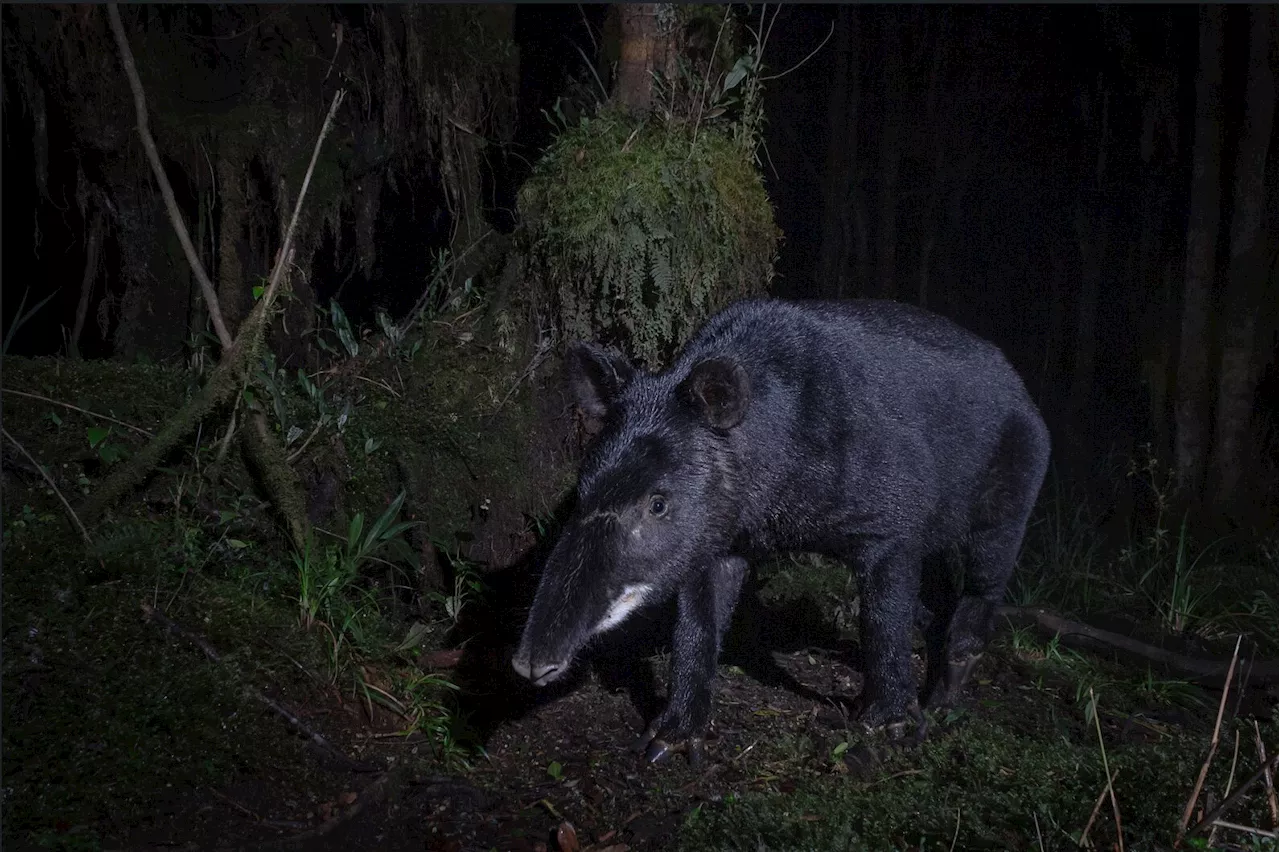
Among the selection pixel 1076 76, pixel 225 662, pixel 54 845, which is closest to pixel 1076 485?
pixel 1076 76

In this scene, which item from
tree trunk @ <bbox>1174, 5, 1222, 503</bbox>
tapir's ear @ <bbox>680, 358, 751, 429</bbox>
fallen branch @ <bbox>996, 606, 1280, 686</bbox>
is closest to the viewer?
tapir's ear @ <bbox>680, 358, 751, 429</bbox>

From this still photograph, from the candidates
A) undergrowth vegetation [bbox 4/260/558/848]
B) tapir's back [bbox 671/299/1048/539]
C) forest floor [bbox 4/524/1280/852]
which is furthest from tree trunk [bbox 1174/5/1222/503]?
undergrowth vegetation [bbox 4/260/558/848]

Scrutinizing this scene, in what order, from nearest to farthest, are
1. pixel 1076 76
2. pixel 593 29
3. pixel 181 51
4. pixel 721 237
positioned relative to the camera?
1. pixel 721 237
2. pixel 593 29
3. pixel 181 51
4. pixel 1076 76

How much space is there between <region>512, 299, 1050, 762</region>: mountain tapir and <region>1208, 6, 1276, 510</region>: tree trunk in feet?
13.8

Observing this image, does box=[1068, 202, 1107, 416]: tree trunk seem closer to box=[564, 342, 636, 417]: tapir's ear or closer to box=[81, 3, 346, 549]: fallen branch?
box=[564, 342, 636, 417]: tapir's ear

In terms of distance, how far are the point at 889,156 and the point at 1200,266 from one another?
3896mm

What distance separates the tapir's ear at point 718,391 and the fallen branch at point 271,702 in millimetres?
1905

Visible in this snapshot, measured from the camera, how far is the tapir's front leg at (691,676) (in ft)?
13.9

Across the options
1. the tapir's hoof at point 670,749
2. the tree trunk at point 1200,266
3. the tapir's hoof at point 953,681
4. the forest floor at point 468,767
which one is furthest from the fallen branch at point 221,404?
the tree trunk at point 1200,266

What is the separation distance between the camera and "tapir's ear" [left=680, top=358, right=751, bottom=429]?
Result: 3.98 metres

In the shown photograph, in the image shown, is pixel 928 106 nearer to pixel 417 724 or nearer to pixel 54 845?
pixel 417 724

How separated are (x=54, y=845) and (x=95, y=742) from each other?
16.5 inches

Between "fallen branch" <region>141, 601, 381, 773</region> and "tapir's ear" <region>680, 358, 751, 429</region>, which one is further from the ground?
"tapir's ear" <region>680, 358, 751, 429</region>

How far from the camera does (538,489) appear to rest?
5.46 metres
